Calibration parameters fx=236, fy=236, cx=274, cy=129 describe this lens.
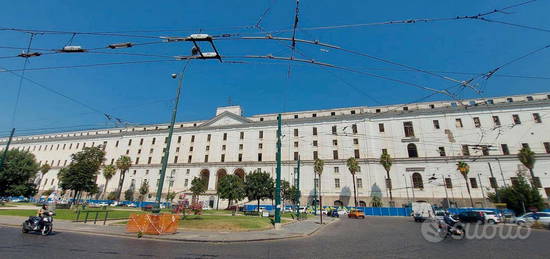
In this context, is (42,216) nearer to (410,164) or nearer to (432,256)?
(432,256)

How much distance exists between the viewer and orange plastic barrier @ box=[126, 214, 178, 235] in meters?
13.3

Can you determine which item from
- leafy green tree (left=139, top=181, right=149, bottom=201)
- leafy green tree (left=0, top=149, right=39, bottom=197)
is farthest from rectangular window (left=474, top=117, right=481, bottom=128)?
leafy green tree (left=0, top=149, right=39, bottom=197)

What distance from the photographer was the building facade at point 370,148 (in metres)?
49.6

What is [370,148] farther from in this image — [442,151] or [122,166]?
[122,166]

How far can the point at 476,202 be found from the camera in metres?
47.5

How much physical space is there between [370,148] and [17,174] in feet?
218

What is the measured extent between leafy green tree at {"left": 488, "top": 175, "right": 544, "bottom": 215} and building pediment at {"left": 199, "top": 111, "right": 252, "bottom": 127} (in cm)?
5603

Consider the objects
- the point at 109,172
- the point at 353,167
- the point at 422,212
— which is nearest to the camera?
the point at 422,212

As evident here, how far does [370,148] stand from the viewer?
57.2m

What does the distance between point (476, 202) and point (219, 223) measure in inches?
2148

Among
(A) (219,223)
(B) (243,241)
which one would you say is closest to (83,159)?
(A) (219,223)

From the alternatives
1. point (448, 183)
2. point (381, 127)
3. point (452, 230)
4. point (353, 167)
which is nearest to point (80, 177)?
point (452, 230)

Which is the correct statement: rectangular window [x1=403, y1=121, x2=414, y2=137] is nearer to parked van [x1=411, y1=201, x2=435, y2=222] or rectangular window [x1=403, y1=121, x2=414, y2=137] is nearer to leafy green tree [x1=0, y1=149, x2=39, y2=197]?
parked van [x1=411, y1=201, x2=435, y2=222]

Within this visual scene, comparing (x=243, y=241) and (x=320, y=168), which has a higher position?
(x=320, y=168)
